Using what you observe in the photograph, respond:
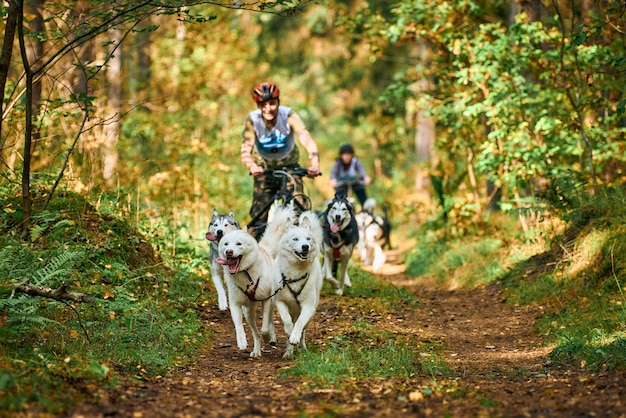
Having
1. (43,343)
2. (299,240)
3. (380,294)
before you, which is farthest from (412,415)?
(380,294)

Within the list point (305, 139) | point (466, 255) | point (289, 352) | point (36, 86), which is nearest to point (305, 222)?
point (289, 352)

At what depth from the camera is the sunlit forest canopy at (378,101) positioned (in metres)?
8.68

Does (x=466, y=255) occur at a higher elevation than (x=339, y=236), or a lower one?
lower

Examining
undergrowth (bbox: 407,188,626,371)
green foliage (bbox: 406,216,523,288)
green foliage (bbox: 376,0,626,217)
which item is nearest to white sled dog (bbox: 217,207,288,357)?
undergrowth (bbox: 407,188,626,371)

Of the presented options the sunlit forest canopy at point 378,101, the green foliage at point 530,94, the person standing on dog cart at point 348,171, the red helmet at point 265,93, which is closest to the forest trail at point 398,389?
the sunlit forest canopy at point 378,101

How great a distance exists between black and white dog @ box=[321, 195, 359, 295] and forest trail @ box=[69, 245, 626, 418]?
6.83 feet

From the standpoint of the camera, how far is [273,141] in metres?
9.20

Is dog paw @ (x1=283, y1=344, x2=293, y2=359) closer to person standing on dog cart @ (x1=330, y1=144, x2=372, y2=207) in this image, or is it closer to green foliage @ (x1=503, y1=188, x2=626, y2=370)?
green foliage @ (x1=503, y1=188, x2=626, y2=370)

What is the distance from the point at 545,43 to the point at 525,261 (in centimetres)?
431

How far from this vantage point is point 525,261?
37.5 feet

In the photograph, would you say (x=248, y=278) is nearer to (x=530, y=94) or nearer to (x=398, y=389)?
(x=398, y=389)

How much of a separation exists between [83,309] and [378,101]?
8.65 m

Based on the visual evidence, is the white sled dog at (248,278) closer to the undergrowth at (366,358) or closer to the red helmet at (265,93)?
the undergrowth at (366,358)

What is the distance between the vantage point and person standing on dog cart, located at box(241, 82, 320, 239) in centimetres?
901
